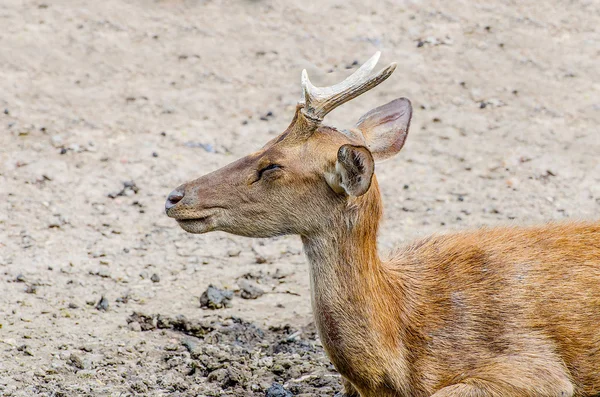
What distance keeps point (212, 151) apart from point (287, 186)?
4316 mm

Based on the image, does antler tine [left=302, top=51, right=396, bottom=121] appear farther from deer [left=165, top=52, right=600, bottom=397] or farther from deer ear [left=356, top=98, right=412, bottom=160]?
deer ear [left=356, top=98, right=412, bottom=160]

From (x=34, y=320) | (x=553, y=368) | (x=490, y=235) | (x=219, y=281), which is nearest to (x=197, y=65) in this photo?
(x=219, y=281)

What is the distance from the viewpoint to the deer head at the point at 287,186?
17.7 feet

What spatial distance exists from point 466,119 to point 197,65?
3.06 meters

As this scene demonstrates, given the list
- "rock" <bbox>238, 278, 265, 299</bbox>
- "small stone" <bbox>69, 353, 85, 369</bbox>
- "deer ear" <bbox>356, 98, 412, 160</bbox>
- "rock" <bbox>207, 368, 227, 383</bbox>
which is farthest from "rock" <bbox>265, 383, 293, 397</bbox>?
"deer ear" <bbox>356, 98, 412, 160</bbox>

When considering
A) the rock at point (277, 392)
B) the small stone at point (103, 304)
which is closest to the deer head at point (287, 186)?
the rock at point (277, 392)

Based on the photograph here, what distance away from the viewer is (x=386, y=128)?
6.02 m

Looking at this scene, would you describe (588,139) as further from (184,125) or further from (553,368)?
(553,368)

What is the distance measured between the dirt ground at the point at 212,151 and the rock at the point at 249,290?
0.06 m

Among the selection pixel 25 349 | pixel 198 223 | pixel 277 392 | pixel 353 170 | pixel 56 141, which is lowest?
pixel 25 349

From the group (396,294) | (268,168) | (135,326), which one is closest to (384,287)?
(396,294)

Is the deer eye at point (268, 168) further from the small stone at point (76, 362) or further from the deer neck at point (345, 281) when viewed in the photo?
the small stone at point (76, 362)

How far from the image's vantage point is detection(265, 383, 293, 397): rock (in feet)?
19.9

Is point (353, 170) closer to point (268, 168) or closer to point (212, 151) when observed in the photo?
point (268, 168)
